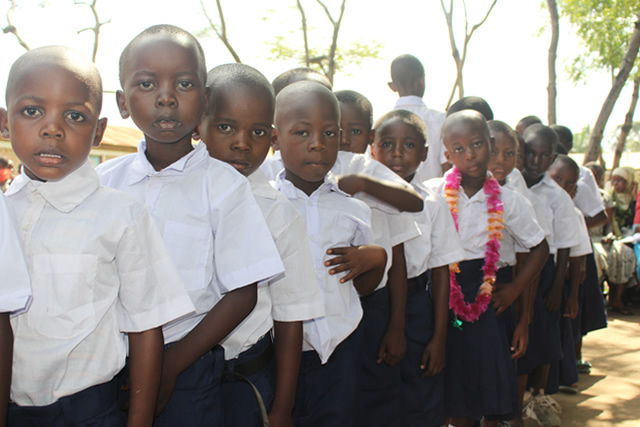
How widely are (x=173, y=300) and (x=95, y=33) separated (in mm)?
8248

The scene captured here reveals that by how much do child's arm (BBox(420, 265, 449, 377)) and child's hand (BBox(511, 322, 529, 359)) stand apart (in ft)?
2.57

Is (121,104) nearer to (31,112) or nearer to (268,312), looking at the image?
(31,112)

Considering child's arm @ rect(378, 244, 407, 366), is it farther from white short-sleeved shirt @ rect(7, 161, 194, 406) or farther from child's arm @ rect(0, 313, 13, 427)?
child's arm @ rect(0, 313, 13, 427)

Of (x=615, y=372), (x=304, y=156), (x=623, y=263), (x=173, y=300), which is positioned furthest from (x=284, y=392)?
(x=623, y=263)

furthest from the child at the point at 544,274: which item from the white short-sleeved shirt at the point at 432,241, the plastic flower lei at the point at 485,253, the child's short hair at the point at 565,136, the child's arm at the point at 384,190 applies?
the child's arm at the point at 384,190

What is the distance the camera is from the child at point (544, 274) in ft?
13.2

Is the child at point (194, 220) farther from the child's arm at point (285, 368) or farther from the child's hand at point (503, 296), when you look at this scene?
the child's hand at point (503, 296)

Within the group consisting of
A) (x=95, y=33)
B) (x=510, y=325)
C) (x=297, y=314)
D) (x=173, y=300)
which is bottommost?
(x=510, y=325)

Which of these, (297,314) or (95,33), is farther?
(95,33)

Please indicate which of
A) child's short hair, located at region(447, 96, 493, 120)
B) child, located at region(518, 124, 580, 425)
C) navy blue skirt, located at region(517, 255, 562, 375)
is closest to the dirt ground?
child, located at region(518, 124, 580, 425)

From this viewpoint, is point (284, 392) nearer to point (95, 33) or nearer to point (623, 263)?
point (623, 263)

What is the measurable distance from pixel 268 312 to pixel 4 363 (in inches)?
Result: 32.5

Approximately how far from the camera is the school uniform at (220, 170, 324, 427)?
1.91m

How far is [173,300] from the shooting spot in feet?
5.10
